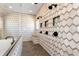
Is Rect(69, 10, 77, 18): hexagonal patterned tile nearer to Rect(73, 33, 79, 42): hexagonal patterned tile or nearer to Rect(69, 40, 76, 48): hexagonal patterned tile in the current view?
Rect(73, 33, 79, 42): hexagonal patterned tile

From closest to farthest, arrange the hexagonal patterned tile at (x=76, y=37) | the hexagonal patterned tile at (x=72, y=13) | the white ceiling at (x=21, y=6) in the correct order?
the hexagonal patterned tile at (x=76, y=37) → the hexagonal patterned tile at (x=72, y=13) → the white ceiling at (x=21, y=6)

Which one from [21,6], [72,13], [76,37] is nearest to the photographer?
[76,37]

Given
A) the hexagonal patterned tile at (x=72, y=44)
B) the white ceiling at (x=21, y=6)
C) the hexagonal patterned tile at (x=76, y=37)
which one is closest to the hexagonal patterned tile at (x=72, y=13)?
the hexagonal patterned tile at (x=76, y=37)


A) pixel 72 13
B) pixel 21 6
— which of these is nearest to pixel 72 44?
pixel 72 13

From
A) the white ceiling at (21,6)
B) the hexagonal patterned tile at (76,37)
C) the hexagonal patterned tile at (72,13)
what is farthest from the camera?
the white ceiling at (21,6)

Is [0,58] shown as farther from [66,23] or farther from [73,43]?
[66,23]

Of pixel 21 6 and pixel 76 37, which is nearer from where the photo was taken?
pixel 76 37

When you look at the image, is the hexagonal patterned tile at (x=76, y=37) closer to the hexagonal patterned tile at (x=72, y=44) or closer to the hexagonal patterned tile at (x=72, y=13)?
the hexagonal patterned tile at (x=72, y=44)

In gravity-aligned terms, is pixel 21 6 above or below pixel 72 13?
above

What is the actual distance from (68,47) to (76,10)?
0.92 m

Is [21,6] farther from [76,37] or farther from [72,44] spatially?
[76,37]

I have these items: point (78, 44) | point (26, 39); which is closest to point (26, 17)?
point (26, 39)

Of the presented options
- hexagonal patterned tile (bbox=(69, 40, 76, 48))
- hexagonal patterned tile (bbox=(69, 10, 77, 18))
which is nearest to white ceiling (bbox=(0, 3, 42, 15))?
hexagonal patterned tile (bbox=(69, 10, 77, 18))

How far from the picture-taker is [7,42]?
12.2 ft
